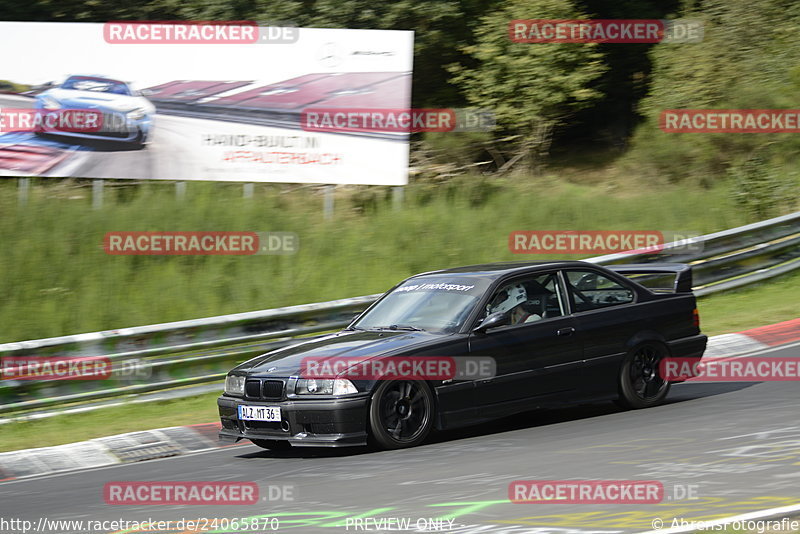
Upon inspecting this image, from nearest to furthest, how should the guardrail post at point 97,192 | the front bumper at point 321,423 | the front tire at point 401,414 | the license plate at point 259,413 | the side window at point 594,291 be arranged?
1. the front bumper at point 321,423
2. the front tire at point 401,414
3. the license plate at point 259,413
4. the side window at point 594,291
5. the guardrail post at point 97,192

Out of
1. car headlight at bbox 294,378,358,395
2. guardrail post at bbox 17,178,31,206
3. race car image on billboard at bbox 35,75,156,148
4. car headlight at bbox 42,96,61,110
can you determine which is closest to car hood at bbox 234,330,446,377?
car headlight at bbox 294,378,358,395

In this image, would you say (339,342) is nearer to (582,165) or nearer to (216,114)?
(216,114)

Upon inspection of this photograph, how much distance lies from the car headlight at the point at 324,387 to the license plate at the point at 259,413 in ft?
0.81

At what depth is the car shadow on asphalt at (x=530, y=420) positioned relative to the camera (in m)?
8.29

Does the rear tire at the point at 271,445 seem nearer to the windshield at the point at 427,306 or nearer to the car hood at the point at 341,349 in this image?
the car hood at the point at 341,349

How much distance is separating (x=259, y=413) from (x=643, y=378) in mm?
3597

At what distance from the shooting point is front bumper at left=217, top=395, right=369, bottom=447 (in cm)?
765

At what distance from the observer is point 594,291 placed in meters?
9.16

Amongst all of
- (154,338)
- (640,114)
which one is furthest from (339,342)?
(640,114)

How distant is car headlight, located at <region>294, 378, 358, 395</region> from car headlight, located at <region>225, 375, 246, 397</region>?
26.0 inches

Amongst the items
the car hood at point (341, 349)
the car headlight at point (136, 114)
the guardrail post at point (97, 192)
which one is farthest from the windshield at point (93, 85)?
the car hood at point (341, 349)

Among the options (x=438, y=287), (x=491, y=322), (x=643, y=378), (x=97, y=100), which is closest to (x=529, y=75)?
(x=97, y=100)

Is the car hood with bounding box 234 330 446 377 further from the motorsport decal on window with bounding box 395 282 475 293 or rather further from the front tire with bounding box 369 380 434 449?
the motorsport decal on window with bounding box 395 282 475 293

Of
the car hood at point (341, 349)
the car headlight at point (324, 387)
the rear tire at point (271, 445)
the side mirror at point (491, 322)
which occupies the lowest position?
the rear tire at point (271, 445)
